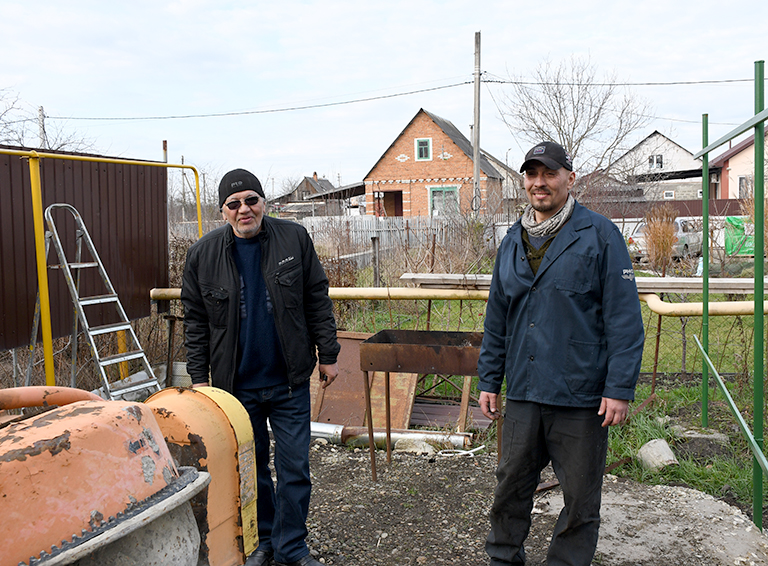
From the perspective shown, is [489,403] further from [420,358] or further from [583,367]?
[420,358]

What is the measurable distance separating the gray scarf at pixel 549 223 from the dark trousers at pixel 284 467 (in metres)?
1.41

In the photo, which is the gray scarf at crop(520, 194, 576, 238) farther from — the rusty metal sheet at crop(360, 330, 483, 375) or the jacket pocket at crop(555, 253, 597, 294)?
the rusty metal sheet at crop(360, 330, 483, 375)

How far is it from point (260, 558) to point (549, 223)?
219 cm

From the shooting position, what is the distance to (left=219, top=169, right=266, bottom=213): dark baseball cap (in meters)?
3.02

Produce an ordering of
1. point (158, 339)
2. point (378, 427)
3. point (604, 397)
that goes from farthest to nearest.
Result: point (158, 339) → point (378, 427) → point (604, 397)

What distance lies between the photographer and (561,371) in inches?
102

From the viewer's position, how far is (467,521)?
11.8ft

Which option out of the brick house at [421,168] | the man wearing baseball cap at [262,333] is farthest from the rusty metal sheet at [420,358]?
the brick house at [421,168]

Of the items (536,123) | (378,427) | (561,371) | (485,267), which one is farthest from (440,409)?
(536,123)

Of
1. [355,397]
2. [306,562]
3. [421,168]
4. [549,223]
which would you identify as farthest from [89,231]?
→ [421,168]

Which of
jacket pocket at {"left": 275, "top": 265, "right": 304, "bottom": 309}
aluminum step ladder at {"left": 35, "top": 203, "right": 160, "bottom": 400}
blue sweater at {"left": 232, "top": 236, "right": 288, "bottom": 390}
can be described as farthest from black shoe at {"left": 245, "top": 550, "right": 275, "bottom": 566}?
aluminum step ladder at {"left": 35, "top": 203, "right": 160, "bottom": 400}

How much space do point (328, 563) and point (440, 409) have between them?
2.28 meters

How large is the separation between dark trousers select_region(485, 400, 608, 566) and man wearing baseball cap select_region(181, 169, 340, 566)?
0.98 metres

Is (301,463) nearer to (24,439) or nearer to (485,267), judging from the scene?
(24,439)
